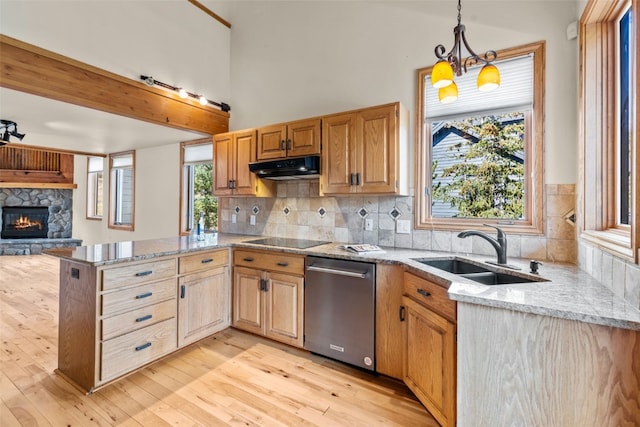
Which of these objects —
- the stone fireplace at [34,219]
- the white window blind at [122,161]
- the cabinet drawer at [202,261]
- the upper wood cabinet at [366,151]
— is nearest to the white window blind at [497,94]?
the upper wood cabinet at [366,151]

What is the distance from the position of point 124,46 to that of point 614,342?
13.4ft

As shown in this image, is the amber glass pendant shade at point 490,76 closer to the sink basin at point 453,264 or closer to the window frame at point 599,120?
the window frame at point 599,120

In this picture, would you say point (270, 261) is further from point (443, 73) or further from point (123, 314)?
point (443, 73)

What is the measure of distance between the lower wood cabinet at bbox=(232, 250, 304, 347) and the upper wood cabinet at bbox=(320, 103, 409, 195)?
0.80m

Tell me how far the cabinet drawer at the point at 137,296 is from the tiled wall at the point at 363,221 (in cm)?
134

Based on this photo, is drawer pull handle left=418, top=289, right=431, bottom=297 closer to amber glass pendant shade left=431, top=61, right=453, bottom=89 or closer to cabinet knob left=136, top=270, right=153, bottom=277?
amber glass pendant shade left=431, top=61, right=453, bottom=89

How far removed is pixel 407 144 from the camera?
2.68 meters

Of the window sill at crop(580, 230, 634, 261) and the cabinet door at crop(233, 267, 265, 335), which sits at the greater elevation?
the window sill at crop(580, 230, 634, 261)

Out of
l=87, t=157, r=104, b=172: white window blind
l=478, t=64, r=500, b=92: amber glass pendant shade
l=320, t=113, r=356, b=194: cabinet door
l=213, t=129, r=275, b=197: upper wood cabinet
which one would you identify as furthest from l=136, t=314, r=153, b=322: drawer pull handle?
l=87, t=157, r=104, b=172: white window blind

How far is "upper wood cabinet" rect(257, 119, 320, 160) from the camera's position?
9.27ft

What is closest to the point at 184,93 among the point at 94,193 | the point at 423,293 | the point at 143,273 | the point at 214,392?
the point at 143,273

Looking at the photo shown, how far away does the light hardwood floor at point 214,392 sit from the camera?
1796mm

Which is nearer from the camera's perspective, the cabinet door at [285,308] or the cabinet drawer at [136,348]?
the cabinet drawer at [136,348]

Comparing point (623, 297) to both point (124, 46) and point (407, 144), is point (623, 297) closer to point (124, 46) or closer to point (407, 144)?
point (407, 144)
